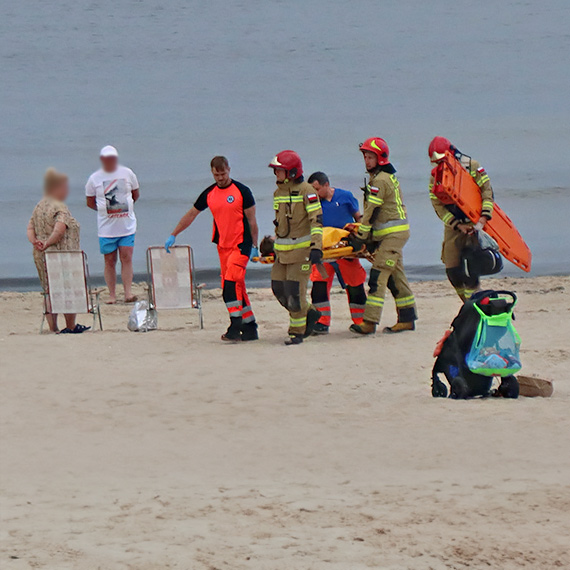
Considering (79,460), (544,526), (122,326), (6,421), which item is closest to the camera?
(544,526)

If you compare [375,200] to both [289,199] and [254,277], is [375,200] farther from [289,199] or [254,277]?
[254,277]

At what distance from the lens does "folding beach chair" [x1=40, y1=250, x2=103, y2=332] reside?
417 inches

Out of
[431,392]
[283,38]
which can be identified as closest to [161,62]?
[283,38]

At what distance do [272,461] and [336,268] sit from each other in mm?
4606

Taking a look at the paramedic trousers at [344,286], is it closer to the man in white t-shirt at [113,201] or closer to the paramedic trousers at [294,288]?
the paramedic trousers at [294,288]

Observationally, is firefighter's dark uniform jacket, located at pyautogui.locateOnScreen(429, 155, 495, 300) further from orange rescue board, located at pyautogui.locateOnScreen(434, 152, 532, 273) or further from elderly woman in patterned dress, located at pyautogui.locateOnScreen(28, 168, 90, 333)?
elderly woman in patterned dress, located at pyautogui.locateOnScreen(28, 168, 90, 333)

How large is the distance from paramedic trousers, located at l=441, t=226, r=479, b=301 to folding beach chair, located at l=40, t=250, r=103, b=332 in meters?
3.48

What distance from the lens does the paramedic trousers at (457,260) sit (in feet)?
33.6

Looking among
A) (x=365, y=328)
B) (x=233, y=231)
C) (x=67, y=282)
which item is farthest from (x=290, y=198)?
(x=67, y=282)

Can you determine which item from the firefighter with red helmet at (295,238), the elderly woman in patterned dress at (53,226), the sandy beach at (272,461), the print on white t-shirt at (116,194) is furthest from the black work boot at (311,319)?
the print on white t-shirt at (116,194)

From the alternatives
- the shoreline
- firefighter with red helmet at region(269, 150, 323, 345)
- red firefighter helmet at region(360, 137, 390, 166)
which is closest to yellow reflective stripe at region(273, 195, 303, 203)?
firefighter with red helmet at region(269, 150, 323, 345)

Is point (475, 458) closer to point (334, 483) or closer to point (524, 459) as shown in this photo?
point (524, 459)

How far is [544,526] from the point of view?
4.70 meters

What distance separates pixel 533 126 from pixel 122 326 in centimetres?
2484
